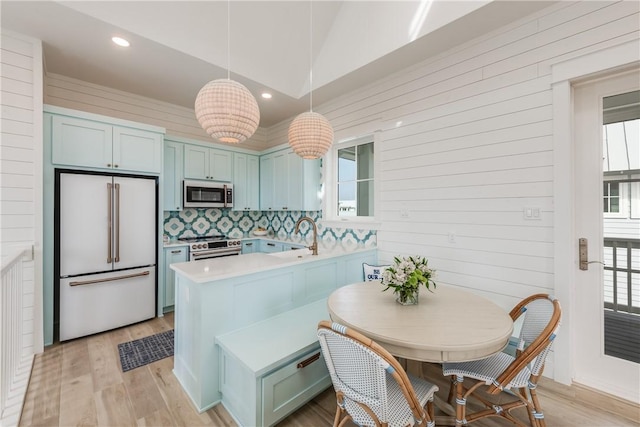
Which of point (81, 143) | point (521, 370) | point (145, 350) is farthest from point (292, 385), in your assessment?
point (81, 143)

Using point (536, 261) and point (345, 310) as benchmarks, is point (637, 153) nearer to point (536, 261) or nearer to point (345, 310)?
point (536, 261)

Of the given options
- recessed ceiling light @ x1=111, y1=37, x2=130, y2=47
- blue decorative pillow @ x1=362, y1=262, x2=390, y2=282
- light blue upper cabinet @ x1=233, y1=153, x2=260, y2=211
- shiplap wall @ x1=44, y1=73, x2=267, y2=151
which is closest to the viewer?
recessed ceiling light @ x1=111, y1=37, x2=130, y2=47

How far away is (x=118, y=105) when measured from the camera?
379cm

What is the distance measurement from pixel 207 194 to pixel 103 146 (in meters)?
1.43

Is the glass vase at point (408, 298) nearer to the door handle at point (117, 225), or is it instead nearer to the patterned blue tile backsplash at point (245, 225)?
the patterned blue tile backsplash at point (245, 225)

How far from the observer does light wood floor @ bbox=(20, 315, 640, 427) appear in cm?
177

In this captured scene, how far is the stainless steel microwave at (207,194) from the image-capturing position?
4.01 metres

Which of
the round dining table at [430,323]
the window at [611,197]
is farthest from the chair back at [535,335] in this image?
the window at [611,197]

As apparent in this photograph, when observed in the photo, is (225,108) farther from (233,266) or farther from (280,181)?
(280,181)

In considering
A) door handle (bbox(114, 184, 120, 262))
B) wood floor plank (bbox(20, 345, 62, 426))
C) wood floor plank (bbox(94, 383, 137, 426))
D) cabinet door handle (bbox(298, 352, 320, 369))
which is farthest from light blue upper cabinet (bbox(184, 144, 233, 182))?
cabinet door handle (bbox(298, 352, 320, 369))

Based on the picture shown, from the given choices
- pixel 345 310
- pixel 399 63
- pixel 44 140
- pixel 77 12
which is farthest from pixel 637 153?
pixel 44 140

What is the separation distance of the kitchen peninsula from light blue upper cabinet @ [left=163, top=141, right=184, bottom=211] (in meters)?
1.99

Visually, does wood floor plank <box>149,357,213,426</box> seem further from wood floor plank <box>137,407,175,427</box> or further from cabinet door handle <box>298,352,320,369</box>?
cabinet door handle <box>298,352,320,369</box>

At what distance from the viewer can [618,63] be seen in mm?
1903
